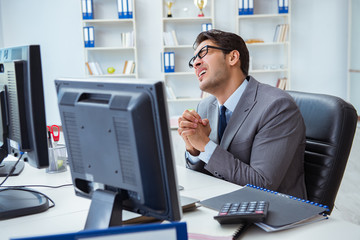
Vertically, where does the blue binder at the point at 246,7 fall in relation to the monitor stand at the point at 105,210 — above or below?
above

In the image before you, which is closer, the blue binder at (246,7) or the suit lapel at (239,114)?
the suit lapel at (239,114)

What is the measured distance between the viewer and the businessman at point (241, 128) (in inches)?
65.7

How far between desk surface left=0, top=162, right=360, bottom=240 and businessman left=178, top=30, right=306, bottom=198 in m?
0.11

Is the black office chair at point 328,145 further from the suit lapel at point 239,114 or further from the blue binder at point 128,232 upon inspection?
the blue binder at point 128,232

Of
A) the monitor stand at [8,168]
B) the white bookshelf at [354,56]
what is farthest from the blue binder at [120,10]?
the monitor stand at [8,168]

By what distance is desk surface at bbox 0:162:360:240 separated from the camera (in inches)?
45.4

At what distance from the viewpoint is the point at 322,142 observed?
1.77 metres

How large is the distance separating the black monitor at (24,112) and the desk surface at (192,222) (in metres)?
0.07

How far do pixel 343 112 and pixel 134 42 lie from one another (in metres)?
4.67

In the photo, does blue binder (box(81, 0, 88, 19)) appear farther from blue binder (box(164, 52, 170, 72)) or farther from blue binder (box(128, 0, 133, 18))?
blue binder (box(164, 52, 170, 72))

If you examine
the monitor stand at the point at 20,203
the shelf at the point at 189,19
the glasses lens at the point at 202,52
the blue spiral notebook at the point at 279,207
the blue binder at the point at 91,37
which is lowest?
the monitor stand at the point at 20,203

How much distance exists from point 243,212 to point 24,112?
73 centimetres

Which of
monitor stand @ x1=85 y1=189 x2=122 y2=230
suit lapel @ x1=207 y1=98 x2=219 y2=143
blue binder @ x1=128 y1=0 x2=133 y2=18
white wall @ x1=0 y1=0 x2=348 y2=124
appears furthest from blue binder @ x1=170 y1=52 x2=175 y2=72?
monitor stand @ x1=85 y1=189 x2=122 y2=230

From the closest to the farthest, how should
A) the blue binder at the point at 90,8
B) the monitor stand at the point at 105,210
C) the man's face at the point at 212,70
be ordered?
the monitor stand at the point at 105,210 → the man's face at the point at 212,70 → the blue binder at the point at 90,8
